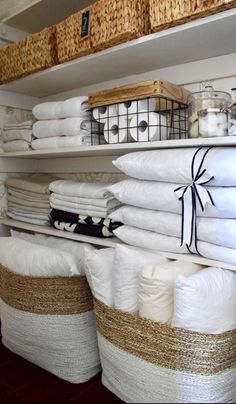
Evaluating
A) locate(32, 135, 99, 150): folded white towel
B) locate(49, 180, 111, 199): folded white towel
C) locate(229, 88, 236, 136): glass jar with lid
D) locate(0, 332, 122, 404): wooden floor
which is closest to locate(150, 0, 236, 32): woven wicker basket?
locate(229, 88, 236, 136): glass jar with lid

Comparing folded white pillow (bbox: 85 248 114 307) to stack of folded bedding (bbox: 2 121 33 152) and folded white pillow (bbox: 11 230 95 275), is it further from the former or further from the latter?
stack of folded bedding (bbox: 2 121 33 152)

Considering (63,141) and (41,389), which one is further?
(63,141)

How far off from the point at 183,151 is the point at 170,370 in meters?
0.64

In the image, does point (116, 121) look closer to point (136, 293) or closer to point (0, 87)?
point (136, 293)

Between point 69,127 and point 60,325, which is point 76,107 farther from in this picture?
point 60,325

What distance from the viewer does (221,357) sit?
0.89m

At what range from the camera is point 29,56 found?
59.4 inches

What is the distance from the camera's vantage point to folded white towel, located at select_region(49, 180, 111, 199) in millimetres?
1374

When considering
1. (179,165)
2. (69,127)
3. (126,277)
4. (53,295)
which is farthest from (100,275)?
(69,127)

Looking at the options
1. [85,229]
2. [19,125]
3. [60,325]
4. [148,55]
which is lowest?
[60,325]

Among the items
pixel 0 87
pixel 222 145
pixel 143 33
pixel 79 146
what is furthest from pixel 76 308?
pixel 0 87

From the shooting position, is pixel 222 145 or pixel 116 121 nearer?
pixel 222 145

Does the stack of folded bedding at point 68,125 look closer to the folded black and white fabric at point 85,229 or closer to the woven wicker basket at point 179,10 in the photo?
the folded black and white fabric at point 85,229

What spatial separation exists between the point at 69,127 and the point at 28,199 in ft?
1.56
